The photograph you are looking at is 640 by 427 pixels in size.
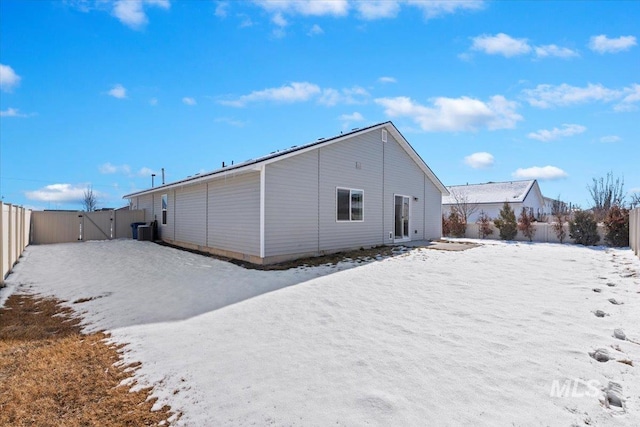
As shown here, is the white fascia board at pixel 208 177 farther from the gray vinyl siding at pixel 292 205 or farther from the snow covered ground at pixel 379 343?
the snow covered ground at pixel 379 343

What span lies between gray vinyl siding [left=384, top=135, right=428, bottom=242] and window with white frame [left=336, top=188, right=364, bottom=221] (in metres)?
1.72

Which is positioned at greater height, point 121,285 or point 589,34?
point 589,34

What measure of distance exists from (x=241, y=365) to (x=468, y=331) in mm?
2829

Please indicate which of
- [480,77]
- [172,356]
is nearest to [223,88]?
[480,77]

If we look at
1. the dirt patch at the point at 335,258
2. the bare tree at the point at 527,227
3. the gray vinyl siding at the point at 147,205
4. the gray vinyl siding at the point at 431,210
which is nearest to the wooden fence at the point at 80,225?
the gray vinyl siding at the point at 147,205

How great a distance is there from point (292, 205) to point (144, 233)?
11316mm

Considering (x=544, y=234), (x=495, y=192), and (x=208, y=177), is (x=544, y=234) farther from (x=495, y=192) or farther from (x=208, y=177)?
(x=208, y=177)

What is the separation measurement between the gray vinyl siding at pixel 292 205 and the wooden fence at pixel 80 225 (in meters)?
14.1

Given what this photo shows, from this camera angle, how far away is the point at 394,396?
2.64m

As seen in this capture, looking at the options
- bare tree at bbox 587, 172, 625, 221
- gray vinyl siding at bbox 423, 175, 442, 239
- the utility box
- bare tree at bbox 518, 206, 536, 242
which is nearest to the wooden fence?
the utility box

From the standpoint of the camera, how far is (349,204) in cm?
1188

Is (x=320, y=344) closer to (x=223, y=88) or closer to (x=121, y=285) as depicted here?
(x=121, y=285)

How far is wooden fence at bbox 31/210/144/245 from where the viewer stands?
16688mm

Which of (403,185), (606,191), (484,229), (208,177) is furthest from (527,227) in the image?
(606,191)
